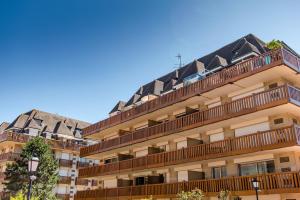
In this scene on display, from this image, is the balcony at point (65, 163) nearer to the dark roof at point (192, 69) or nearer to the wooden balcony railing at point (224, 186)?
the wooden balcony railing at point (224, 186)

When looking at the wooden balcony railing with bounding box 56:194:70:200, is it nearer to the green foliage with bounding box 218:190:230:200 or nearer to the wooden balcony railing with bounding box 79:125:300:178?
the wooden balcony railing with bounding box 79:125:300:178

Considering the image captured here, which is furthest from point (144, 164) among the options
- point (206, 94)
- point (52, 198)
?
point (52, 198)

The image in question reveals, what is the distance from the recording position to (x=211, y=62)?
29.9 metres

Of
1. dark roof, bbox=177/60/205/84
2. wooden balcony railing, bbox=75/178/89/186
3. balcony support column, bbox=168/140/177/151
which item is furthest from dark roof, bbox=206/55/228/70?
wooden balcony railing, bbox=75/178/89/186

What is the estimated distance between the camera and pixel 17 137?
43.6 meters

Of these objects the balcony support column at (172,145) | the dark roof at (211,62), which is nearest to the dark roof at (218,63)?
the dark roof at (211,62)

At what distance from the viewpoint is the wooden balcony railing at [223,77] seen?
66.4 ft

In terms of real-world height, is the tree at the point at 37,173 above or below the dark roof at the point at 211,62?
below

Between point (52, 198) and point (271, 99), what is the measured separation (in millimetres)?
29403

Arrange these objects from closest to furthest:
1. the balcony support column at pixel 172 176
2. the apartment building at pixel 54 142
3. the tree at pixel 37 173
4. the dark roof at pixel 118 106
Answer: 1. the balcony support column at pixel 172 176
2. the tree at pixel 37 173
3. the dark roof at pixel 118 106
4. the apartment building at pixel 54 142

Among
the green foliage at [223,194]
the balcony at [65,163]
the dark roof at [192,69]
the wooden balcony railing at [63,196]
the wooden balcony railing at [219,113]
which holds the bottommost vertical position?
the wooden balcony railing at [63,196]

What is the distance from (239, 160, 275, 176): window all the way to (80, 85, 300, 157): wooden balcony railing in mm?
3644

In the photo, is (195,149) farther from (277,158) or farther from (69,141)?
(69,141)

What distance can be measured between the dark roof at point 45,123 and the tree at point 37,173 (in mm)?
9016
